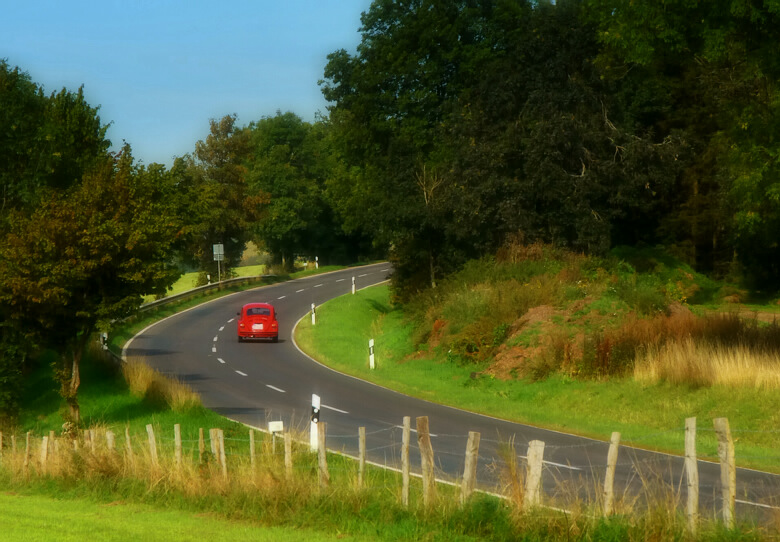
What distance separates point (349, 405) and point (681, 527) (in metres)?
17.6

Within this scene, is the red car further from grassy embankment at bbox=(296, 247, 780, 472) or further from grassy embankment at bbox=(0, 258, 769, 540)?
grassy embankment at bbox=(0, 258, 769, 540)

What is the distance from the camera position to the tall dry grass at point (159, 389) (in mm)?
26422

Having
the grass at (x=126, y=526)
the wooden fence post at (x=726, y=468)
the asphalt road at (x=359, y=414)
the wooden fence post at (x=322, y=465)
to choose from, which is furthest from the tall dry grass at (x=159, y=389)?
the wooden fence post at (x=726, y=468)

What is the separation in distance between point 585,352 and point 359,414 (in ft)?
21.8

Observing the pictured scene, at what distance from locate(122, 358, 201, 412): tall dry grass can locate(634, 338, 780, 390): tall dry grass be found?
11479 millimetres

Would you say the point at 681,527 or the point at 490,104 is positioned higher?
the point at 490,104

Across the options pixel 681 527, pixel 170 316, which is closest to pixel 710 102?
pixel 170 316

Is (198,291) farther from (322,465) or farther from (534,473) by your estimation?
(534,473)

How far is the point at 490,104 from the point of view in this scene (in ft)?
143

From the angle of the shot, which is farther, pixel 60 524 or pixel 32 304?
pixel 32 304

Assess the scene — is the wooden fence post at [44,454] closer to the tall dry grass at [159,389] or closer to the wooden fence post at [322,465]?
the tall dry grass at [159,389]

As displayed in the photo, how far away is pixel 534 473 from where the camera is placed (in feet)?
35.7

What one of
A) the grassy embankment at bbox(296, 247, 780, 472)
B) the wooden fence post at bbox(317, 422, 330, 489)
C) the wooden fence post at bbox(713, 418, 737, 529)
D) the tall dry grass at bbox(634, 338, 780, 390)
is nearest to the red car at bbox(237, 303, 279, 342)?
the grassy embankment at bbox(296, 247, 780, 472)

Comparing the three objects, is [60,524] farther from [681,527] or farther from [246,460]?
[681,527]
